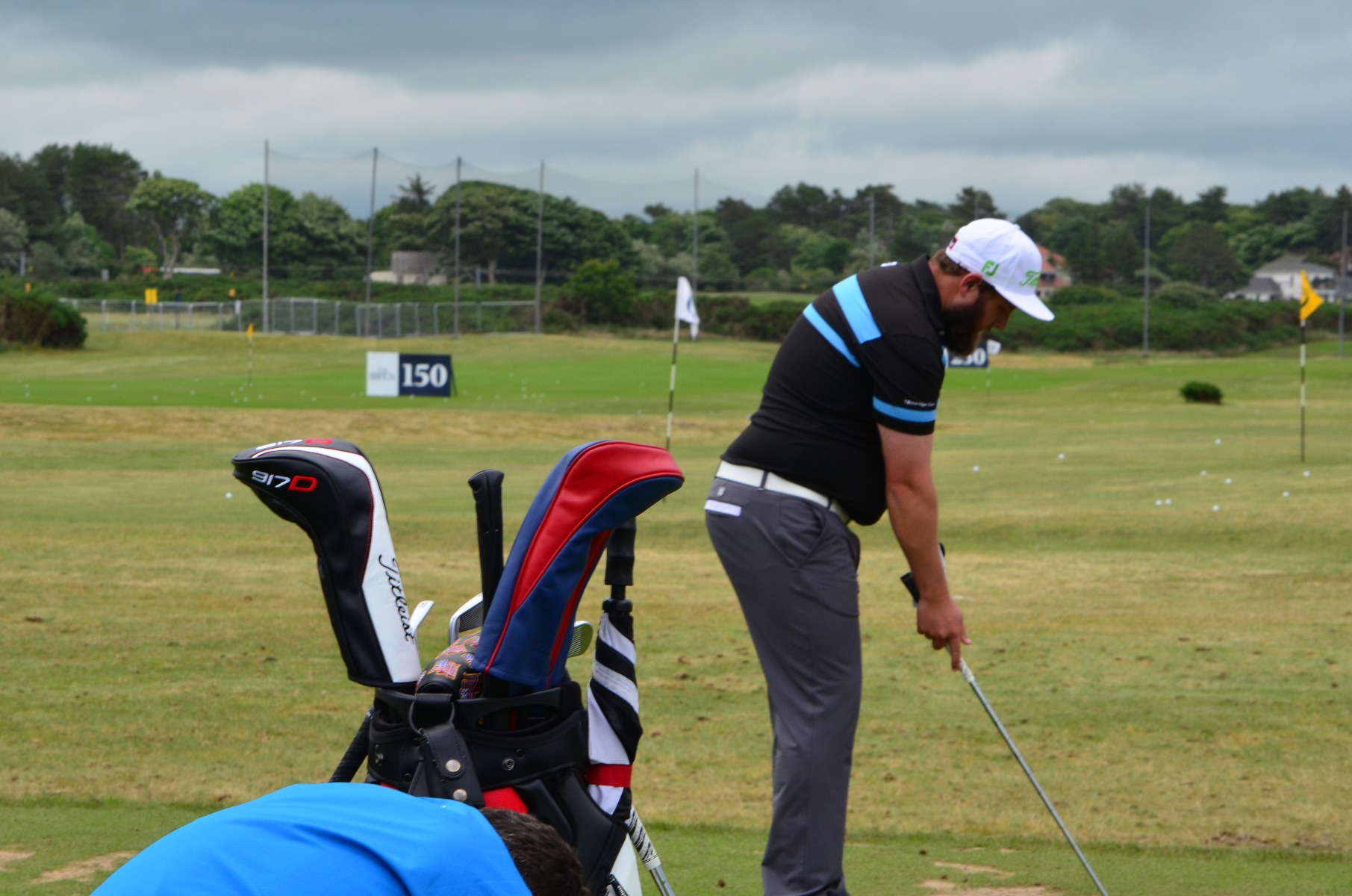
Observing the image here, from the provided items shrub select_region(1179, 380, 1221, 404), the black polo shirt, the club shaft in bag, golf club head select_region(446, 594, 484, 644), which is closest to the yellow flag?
shrub select_region(1179, 380, 1221, 404)

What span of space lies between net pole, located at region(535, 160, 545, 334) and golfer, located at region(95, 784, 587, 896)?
Answer: 7054cm

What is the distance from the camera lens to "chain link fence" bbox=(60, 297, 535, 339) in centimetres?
6606

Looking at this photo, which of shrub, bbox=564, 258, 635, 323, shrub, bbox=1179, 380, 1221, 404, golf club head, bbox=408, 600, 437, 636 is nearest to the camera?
golf club head, bbox=408, 600, 437, 636

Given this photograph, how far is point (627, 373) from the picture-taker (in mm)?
53312

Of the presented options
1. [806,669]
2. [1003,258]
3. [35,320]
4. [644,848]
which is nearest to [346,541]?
[644,848]

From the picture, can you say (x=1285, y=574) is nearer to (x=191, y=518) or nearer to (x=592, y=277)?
(x=191, y=518)

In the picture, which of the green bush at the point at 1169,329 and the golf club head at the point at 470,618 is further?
the green bush at the point at 1169,329

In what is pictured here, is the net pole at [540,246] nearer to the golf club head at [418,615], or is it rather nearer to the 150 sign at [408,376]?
the 150 sign at [408,376]

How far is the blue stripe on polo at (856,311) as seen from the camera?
3803 millimetres

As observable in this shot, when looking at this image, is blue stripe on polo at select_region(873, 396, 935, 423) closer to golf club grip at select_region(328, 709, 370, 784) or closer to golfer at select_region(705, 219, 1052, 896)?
golfer at select_region(705, 219, 1052, 896)

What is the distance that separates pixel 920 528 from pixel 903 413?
32 centimetres

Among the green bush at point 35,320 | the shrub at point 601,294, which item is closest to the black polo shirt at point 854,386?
the green bush at point 35,320

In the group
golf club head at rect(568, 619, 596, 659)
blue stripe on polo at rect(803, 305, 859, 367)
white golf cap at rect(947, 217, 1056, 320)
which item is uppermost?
white golf cap at rect(947, 217, 1056, 320)

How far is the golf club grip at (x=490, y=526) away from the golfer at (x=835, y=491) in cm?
79
